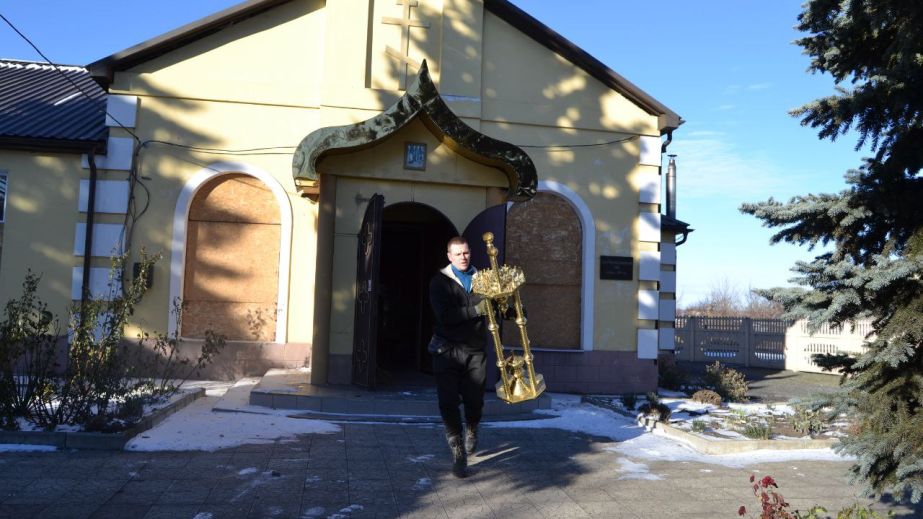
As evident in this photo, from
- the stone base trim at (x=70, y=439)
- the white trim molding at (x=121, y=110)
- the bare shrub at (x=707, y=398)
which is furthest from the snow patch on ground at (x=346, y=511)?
the white trim molding at (x=121, y=110)

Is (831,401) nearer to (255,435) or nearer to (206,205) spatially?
(255,435)

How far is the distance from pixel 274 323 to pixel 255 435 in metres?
4.73

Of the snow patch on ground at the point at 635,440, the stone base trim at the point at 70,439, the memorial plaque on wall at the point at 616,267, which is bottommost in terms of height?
the snow patch on ground at the point at 635,440

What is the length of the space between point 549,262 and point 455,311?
7.04 m

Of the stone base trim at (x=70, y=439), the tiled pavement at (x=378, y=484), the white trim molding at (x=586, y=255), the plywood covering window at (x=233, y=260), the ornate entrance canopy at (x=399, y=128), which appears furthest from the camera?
the white trim molding at (x=586, y=255)

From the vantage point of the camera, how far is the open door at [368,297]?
10031 mm

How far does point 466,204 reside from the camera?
445 inches

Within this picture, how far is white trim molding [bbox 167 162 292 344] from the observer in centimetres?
1213

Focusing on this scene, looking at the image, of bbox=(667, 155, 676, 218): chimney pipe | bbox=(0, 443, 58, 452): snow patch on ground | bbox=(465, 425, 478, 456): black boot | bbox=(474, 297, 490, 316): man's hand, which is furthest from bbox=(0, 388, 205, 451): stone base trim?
bbox=(667, 155, 676, 218): chimney pipe

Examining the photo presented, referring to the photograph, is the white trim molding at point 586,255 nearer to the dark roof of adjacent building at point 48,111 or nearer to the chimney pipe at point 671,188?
the chimney pipe at point 671,188

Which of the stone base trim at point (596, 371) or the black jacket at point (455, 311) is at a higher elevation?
the black jacket at point (455, 311)

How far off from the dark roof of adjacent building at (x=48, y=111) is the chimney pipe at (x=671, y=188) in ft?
36.9

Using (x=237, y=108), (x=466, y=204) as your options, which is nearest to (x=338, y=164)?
(x=466, y=204)

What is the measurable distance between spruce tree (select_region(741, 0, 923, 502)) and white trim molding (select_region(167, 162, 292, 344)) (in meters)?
8.65
